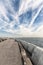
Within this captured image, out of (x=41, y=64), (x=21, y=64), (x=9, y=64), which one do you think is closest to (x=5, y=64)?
(x=9, y=64)

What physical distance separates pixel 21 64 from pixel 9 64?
0.64m

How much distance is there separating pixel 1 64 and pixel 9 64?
1.33ft

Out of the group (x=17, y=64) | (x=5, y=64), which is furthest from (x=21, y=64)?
(x=5, y=64)

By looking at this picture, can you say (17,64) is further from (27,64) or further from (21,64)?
(27,64)

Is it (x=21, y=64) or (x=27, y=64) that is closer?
(x=27, y=64)

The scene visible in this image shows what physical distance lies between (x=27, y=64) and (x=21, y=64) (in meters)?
0.66

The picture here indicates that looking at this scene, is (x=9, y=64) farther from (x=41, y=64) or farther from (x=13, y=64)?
(x=41, y=64)

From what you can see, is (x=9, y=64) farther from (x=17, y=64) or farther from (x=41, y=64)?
(x=41, y=64)

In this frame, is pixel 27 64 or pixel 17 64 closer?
pixel 27 64

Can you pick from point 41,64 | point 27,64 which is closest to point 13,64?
point 27,64

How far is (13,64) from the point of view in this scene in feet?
27.7

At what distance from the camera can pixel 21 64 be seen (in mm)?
8539

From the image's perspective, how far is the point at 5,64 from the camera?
8.38 m

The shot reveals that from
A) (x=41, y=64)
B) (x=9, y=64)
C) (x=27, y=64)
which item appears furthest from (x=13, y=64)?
(x=41, y=64)
